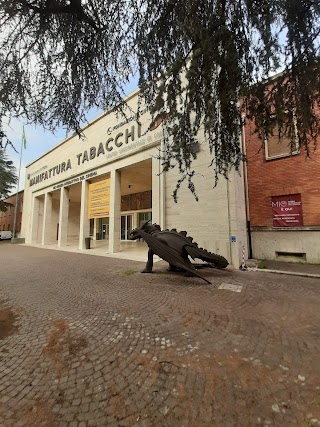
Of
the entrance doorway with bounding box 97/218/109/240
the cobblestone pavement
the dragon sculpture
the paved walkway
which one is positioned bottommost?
the cobblestone pavement

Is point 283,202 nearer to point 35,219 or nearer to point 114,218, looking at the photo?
point 114,218

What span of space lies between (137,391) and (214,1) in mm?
5428

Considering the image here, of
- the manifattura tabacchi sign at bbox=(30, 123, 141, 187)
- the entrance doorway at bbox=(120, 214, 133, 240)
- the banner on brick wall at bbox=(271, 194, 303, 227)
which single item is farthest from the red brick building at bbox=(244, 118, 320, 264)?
the entrance doorway at bbox=(120, 214, 133, 240)

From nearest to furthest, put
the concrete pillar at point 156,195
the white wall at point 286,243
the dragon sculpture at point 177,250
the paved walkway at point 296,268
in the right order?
the dragon sculpture at point 177,250, the paved walkway at point 296,268, the white wall at point 286,243, the concrete pillar at point 156,195

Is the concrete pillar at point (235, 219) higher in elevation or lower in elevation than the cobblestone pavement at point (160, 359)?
higher

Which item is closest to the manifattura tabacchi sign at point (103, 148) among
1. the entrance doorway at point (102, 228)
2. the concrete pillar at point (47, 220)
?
the concrete pillar at point (47, 220)

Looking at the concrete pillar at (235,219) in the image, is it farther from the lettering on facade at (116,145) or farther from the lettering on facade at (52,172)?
the lettering on facade at (52,172)

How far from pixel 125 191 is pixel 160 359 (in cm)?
2120

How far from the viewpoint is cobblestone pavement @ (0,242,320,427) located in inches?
76.0

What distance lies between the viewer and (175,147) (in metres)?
4.66

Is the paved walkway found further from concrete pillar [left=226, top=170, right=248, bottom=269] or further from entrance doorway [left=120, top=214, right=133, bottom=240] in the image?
entrance doorway [left=120, top=214, right=133, bottom=240]

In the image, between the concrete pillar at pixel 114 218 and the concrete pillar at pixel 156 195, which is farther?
the concrete pillar at pixel 114 218

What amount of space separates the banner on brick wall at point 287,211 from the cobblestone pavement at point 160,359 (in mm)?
5584

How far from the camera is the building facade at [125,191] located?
31.7ft
